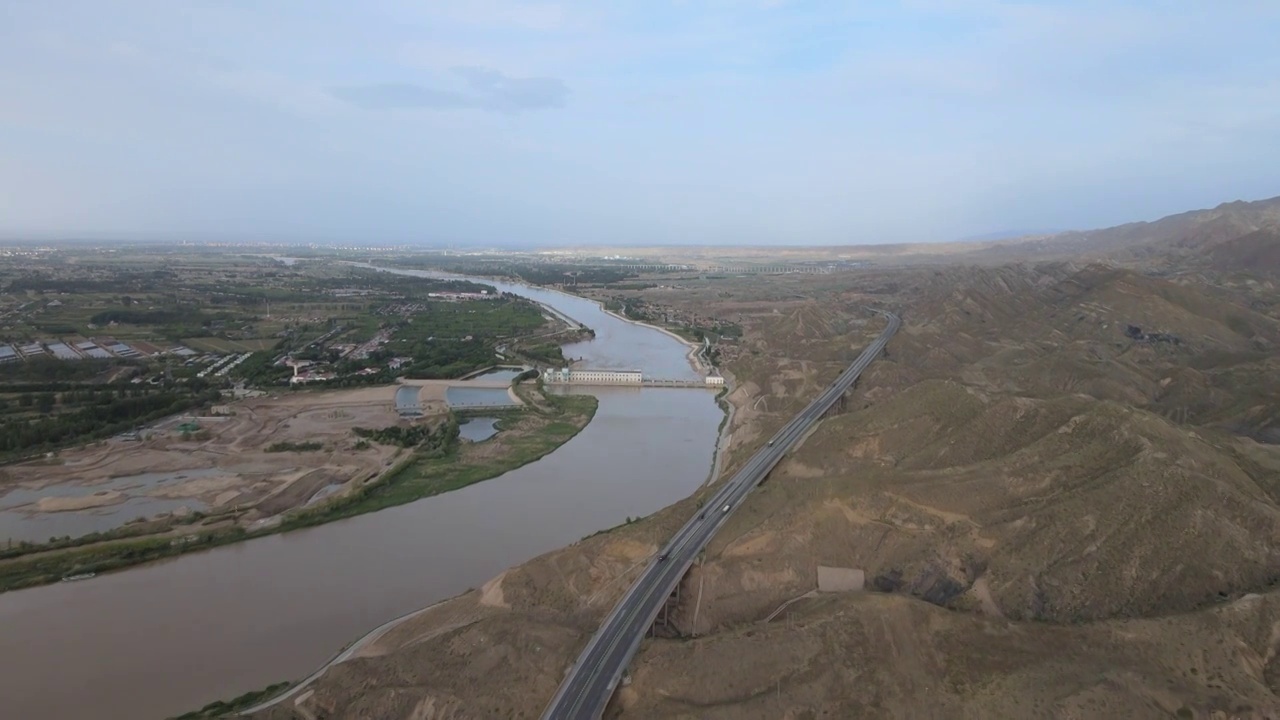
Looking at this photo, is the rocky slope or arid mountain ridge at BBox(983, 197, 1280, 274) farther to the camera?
arid mountain ridge at BBox(983, 197, 1280, 274)

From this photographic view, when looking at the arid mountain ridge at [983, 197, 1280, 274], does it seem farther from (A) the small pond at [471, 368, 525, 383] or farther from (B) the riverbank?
(B) the riverbank

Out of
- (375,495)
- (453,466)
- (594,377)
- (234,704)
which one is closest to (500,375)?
(594,377)

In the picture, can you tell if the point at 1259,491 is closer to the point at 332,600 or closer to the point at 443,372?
the point at 332,600

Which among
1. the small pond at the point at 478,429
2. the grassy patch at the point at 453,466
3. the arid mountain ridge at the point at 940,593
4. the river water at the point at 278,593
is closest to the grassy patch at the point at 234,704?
the river water at the point at 278,593

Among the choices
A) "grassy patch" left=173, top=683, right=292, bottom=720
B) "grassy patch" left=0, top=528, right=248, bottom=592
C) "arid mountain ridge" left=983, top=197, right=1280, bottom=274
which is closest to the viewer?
"grassy patch" left=173, top=683, right=292, bottom=720

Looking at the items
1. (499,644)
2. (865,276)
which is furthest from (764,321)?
(499,644)

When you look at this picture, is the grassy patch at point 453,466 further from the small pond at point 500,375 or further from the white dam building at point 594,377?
the small pond at point 500,375

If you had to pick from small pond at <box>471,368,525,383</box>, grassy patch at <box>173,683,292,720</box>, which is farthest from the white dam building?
grassy patch at <box>173,683,292,720</box>
